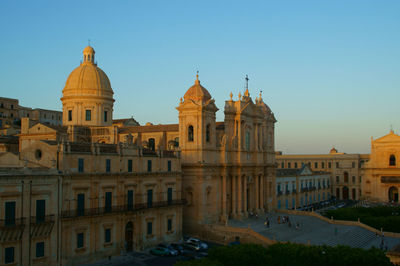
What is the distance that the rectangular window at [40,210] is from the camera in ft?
111

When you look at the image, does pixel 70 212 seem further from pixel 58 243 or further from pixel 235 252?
pixel 235 252

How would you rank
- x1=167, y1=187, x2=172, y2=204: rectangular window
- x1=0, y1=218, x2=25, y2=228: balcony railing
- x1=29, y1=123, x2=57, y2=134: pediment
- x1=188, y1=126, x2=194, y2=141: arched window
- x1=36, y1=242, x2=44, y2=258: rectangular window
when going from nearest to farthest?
x1=0, y1=218, x2=25, y2=228: balcony railing < x1=36, y1=242, x2=44, y2=258: rectangular window < x1=167, y1=187, x2=172, y2=204: rectangular window < x1=188, y1=126, x2=194, y2=141: arched window < x1=29, y1=123, x2=57, y2=134: pediment

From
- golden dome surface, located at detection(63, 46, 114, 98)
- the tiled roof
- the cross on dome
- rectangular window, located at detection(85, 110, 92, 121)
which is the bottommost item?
the tiled roof

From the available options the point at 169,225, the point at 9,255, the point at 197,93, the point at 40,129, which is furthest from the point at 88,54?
the point at 9,255

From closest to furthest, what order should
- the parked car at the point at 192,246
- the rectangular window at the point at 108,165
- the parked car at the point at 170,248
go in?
the rectangular window at the point at 108,165
the parked car at the point at 170,248
the parked car at the point at 192,246

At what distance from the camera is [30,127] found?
55.7 m

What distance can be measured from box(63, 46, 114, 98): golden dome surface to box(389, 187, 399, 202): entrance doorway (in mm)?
A: 57943

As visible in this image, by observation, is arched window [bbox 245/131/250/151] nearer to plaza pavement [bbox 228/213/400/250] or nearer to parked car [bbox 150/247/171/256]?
plaza pavement [bbox 228/213/400/250]

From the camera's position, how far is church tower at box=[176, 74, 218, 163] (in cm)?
5172

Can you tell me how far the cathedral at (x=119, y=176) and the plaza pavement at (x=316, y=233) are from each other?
4.05 meters

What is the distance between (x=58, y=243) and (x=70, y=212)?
262cm

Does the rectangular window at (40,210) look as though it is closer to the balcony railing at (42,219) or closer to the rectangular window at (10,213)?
the balcony railing at (42,219)

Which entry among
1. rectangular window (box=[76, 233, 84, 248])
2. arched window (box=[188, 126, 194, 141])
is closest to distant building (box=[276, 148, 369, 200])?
arched window (box=[188, 126, 194, 141])

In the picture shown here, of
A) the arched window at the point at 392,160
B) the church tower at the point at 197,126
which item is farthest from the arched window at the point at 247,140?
the arched window at the point at 392,160
